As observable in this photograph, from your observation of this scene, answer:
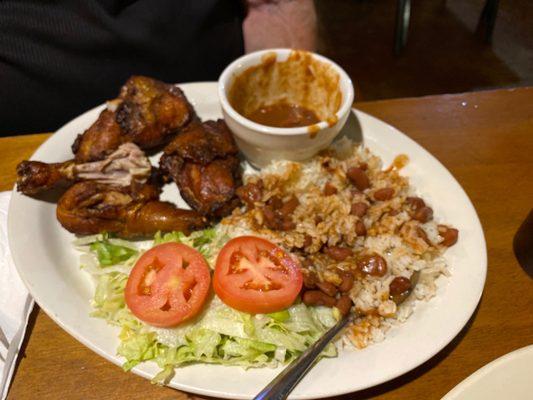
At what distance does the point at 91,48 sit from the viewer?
248 cm

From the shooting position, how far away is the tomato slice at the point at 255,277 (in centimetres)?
168

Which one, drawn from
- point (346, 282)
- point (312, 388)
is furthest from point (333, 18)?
point (312, 388)

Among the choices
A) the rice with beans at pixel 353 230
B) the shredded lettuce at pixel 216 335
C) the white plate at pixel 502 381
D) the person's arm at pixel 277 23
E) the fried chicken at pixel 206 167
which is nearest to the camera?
the white plate at pixel 502 381

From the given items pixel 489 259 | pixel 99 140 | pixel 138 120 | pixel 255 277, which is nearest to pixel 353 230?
pixel 255 277

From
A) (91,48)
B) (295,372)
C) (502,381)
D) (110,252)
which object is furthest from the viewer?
(91,48)

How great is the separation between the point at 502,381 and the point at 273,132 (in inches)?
49.3

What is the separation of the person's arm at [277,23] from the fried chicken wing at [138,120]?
897mm

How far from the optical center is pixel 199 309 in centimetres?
171

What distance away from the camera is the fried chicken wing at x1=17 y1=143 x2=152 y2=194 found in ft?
6.59

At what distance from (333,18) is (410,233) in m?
4.85

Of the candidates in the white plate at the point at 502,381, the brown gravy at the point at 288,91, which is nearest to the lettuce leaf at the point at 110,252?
the brown gravy at the point at 288,91

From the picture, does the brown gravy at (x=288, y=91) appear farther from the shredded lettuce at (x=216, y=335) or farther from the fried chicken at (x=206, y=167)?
the shredded lettuce at (x=216, y=335)

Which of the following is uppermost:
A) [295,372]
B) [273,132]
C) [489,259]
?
[273,132]

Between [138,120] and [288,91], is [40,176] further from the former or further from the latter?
[288,91]
